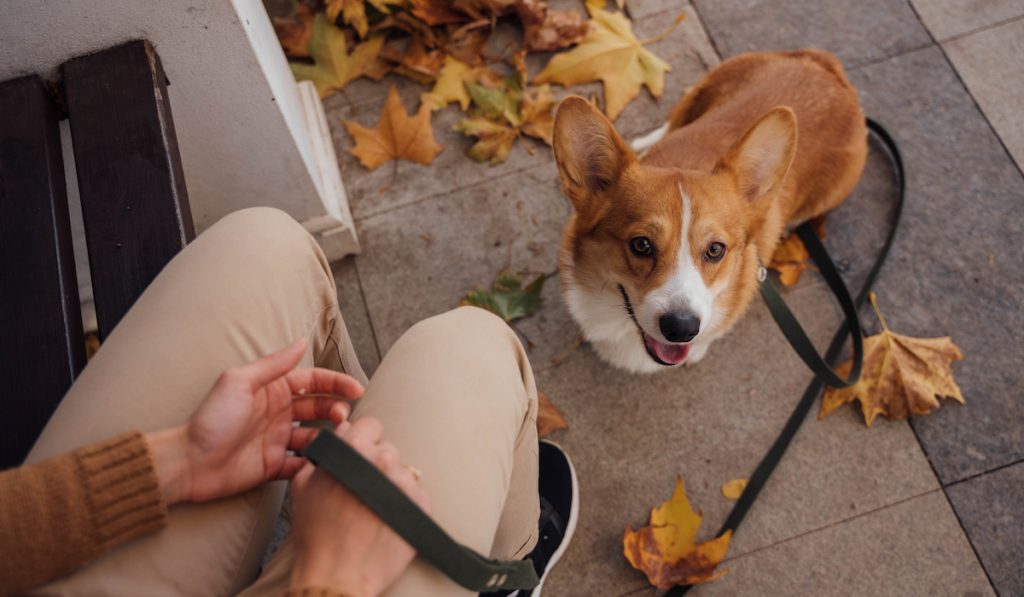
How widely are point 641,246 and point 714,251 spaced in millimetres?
211

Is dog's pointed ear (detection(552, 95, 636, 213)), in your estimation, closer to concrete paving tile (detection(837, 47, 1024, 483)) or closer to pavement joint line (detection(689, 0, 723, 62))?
concrete paving tile (detection(837, 47, 1024, 483))

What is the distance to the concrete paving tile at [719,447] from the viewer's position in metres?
2.30

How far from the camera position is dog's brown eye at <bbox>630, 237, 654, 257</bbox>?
197 cm

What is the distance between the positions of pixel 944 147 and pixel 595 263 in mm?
1729

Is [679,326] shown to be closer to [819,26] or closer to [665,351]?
[665,351]

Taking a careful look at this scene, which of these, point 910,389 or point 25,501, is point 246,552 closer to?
point 25,501

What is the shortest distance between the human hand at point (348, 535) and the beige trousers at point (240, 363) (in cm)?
7

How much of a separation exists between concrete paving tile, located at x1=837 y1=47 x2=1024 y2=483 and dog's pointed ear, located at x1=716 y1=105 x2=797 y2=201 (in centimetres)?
90

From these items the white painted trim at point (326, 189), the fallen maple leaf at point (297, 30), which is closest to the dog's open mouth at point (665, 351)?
the white painted trim at point (326, 189)

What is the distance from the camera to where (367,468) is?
1.13m

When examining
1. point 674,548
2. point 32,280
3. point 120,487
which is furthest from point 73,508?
point 674,548

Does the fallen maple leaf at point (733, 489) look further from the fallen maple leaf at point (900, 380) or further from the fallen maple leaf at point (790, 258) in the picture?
the fallen maple leaf at point (790, 258)

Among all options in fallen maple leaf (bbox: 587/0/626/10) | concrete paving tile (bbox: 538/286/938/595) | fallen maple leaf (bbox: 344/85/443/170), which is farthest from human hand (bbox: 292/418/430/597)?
fallen maple leaf (bbox: 587/0/626/10)

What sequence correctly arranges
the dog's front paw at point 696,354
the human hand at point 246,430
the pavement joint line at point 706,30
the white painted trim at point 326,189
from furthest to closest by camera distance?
the pavement joint line at point 706,30 → the white painted trim at point 326,189 → the dog's front paw at point 696,354 → the human hand at point 246,430
